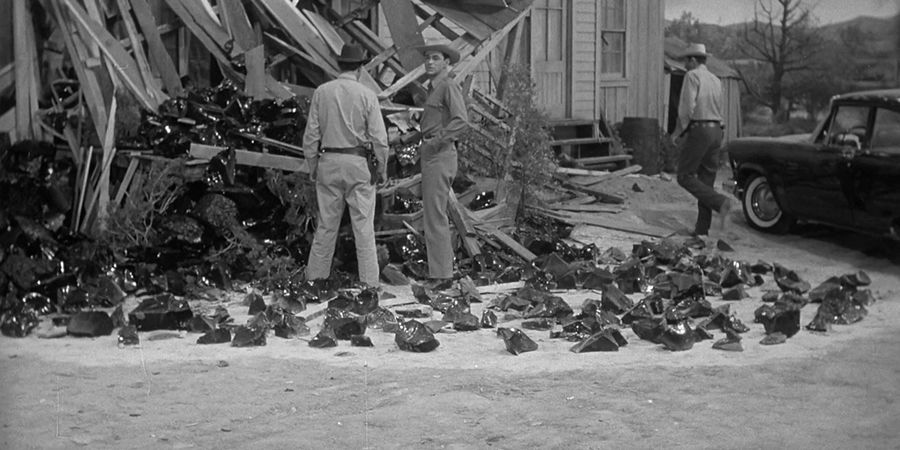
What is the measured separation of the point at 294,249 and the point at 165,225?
3.63 feet

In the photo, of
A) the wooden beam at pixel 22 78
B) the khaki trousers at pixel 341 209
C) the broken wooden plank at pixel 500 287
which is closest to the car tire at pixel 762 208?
the broken wooden plank at pixel 500 287

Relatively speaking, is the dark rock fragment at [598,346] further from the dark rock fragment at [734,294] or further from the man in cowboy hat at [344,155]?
the man in cowboy hat at [344,155]

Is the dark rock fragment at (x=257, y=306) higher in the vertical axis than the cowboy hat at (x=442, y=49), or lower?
lower

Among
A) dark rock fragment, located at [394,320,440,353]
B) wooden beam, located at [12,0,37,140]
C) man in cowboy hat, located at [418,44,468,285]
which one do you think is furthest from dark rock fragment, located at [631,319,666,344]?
wooden beam, located at [12,0,37,140]

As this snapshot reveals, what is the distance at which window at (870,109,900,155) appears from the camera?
7.52 m

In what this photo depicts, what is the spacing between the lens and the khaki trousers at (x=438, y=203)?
905 cm

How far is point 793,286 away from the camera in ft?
28.7

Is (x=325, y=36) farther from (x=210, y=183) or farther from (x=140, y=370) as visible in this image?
(x=140, y=370)

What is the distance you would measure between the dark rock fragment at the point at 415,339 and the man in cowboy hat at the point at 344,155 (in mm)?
1674

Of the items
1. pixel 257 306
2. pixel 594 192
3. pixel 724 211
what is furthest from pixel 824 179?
pixel 257 306

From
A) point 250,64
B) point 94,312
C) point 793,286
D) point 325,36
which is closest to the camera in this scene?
point 94,312

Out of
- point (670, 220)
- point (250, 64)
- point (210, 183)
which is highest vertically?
point (250, 64)

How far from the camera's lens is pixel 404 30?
1085 centimetres

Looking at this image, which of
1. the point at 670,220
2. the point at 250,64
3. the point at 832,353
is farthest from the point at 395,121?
the point at 832,353
